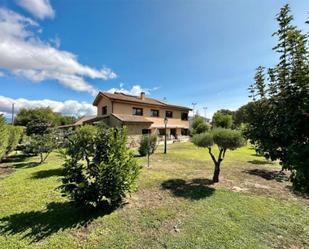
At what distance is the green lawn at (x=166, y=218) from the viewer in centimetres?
431

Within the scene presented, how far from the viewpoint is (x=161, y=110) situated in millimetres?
30203

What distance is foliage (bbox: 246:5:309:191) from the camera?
7.59 feet

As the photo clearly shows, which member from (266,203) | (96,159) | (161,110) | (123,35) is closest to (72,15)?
(123,35)

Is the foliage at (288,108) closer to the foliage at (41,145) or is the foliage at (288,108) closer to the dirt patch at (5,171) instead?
the dirt patch at (5,171)

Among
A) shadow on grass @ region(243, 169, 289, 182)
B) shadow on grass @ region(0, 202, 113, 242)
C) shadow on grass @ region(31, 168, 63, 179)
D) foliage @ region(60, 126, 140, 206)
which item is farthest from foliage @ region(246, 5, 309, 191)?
shadow on grass @ region(31, 168, 63, 179)

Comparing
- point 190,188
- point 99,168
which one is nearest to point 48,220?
point 99,168

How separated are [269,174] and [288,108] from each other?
32.5 feet

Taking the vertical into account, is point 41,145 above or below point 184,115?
below

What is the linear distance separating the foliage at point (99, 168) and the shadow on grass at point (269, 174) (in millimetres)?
7905

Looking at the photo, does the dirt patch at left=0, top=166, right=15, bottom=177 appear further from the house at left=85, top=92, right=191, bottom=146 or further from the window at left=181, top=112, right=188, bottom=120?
the window at left=181, top=112, right=188, bottom=120

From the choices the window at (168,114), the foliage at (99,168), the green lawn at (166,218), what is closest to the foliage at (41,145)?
the green lawn at (166,218)

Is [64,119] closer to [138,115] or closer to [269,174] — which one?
[138,115]

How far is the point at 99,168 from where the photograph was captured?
5.38 meters

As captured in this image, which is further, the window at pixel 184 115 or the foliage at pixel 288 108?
the window at pixel 184 115
